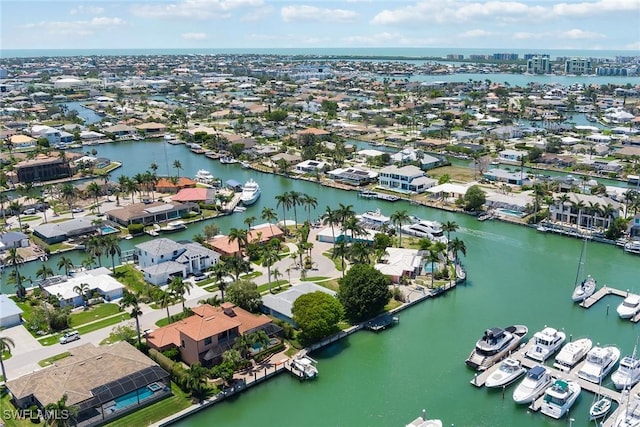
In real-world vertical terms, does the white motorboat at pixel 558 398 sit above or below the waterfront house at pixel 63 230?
below

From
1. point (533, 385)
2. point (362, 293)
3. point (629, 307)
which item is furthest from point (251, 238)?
point (629, 307)

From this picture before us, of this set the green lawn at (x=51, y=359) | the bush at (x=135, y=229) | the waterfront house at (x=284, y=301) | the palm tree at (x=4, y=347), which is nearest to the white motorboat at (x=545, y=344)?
the waterfront house at (x=284, y=301)

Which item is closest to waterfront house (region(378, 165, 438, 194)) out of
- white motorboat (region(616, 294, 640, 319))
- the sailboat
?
the sailboat

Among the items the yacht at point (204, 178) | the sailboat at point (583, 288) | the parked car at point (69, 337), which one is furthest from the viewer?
the yacht at point (204, 178)

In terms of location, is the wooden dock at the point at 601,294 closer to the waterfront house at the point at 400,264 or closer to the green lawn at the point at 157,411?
the waterfront house at the point at 400,264

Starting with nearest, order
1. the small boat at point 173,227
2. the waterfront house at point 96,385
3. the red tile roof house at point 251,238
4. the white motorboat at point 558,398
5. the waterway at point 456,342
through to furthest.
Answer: the waterfront house at point 96,385, the white motorboat at point 558,398, the waterway at point 456,342, the red tile roof house at point 251,238, the small boat at point 173,227

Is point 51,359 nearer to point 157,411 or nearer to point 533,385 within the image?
point 157,411
